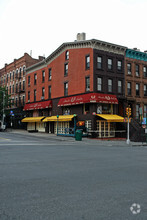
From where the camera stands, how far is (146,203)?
489cm

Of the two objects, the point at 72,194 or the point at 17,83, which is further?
the point at 17,83

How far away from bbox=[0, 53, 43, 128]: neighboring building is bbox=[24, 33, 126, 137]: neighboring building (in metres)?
10.2

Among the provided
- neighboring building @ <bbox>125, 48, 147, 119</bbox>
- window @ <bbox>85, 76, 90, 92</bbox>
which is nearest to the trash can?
window @ <bbox>85, 76, 90, 92</bbox>

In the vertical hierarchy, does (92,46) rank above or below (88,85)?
above

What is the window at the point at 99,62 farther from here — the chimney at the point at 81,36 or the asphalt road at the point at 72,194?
the asphalt road at the point at 72,194

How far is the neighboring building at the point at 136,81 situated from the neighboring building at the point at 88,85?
128 cm

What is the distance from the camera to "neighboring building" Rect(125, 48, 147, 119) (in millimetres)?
34969

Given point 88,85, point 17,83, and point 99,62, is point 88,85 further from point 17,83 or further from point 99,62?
point 17,83

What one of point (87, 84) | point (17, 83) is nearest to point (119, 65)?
point (87, 84)

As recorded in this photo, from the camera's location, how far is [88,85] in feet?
105

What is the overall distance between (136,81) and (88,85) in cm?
879

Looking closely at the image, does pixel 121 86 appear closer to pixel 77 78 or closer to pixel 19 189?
pixel 77 78

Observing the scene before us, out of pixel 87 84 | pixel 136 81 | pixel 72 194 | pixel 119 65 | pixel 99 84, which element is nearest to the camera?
pixel 72 194

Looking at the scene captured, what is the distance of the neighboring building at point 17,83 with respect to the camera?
1918 inches
